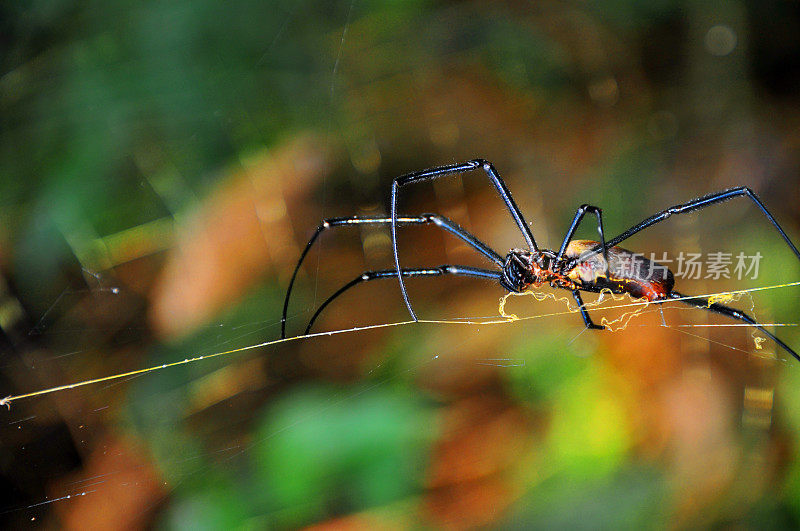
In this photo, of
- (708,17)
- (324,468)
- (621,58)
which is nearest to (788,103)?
(708,17)

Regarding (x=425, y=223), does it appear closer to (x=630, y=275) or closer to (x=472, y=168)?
(x=472, y=168)

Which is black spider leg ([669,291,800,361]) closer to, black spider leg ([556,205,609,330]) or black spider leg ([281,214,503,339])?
black spider leg ([556,205,609,330])

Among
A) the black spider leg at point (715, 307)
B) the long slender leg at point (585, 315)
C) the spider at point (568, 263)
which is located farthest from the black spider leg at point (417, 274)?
the black spider leg at point (715, 307)

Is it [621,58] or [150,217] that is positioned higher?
[621,58]

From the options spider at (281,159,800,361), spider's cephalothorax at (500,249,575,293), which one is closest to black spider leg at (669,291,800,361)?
spider at (281,159,800,361)

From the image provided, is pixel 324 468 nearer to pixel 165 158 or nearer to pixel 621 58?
pixel 165 158

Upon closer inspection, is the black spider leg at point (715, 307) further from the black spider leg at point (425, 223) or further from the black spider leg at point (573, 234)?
the black spider leg at point (425, 223)
